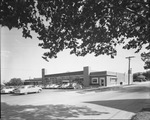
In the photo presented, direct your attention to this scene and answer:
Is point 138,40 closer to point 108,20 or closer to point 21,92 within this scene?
point 108,20

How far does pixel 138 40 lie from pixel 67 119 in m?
5.91

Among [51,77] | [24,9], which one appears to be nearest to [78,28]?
[24,9]

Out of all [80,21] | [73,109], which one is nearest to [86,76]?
[73,109]

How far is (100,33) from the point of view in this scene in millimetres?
7082

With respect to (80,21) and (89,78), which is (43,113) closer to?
(80,21)

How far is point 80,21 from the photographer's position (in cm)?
544

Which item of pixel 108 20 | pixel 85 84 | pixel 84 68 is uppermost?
→ pixel 108 20

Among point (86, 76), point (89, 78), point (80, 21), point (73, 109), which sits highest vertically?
point (80, 21)

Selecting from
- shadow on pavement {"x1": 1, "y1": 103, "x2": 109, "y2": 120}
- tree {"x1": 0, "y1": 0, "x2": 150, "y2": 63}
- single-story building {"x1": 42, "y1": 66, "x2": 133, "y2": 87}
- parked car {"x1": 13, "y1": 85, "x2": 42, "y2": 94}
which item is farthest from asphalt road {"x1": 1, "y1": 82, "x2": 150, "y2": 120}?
single-story building {"x1": 42, "y1": 66, "x2": 133, "y2": 87}

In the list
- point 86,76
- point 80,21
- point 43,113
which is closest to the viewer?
point 80,21

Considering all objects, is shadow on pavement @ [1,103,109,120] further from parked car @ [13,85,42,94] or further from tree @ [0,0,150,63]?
parked car @ [13,85,42,94]

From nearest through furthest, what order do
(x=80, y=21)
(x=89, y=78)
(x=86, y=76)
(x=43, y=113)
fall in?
(x=80, y=21) < (x=43, y=113) < (x=89, y=78) < (x=86, y=76)

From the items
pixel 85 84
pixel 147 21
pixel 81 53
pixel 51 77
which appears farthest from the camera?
pixel 51 77

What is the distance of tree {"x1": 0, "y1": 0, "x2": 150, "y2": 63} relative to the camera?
4.20m
